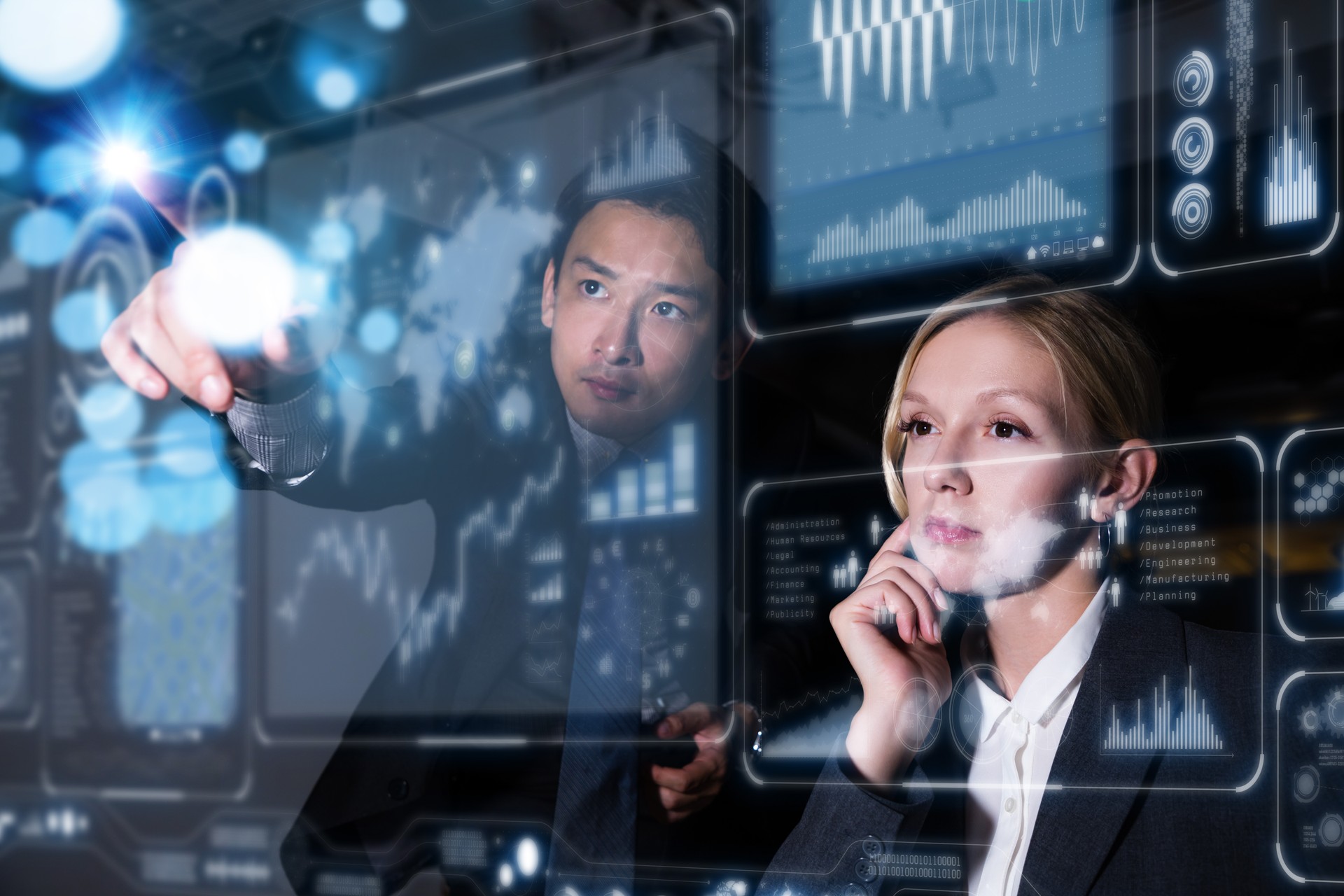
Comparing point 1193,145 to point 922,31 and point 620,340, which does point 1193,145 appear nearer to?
point 922,31

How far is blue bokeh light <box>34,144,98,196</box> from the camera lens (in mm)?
1494

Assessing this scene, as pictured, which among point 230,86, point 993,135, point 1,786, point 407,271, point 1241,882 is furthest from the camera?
point 1,786

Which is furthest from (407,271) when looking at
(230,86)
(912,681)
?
(912,681)

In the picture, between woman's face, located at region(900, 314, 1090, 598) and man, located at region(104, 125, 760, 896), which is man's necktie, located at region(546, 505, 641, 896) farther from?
woman's face, located at region(900, 314, 1090, 598)

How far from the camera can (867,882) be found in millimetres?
832

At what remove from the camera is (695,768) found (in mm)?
917

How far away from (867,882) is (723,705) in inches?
6.9

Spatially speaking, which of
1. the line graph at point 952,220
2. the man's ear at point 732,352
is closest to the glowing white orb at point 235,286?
the man's ear at point 732,352

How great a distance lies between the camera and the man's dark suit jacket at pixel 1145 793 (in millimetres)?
707

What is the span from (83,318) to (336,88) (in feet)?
1.75

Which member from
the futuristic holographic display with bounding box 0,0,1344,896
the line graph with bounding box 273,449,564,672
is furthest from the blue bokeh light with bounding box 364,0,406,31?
the line graph with bounding box 273,449,564,672

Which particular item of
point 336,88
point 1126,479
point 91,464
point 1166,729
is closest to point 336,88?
point 336,88

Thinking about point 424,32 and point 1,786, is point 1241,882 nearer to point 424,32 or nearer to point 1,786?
point 424,32

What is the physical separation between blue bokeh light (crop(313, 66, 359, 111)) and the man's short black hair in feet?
1.23
